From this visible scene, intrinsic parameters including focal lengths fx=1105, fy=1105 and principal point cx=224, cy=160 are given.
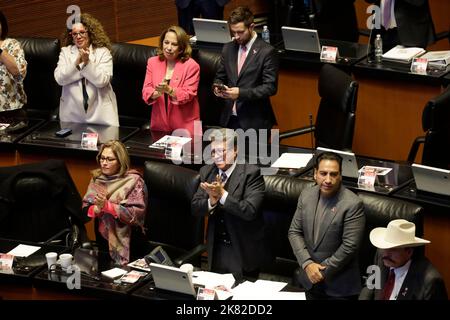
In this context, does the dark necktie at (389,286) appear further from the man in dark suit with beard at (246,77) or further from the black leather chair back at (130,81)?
the black leather chair back at (130,81)

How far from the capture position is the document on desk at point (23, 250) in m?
7.17

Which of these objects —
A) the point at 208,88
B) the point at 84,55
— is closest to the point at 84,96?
the point at 84,55

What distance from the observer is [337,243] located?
649cm

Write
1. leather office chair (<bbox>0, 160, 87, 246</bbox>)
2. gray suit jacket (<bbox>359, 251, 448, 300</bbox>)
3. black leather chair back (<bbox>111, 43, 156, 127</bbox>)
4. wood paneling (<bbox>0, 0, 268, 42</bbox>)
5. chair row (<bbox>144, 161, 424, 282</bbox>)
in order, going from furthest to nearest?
wood paneling (<bbox>0, 0, 268, 42</bbox>)
black leather chair back (<bbox>111, 43, 156, 127</bbox>)
leather office chair (<bbox>0, 160, 87, 246</bbox>)
chair row (<bbox>144, 161, 424, 282</bbox>)
gray suit jacket (<bbox>359, 251, 448, 300</bbox>)

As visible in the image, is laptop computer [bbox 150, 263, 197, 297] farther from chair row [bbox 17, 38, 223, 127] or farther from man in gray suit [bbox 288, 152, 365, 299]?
chair row [bbox 17, 38, 223, 127]

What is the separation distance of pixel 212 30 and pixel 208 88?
0.86 m

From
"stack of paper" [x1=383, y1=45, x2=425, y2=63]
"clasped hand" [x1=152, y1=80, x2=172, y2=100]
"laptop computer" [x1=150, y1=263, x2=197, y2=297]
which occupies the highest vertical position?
"stack of paper" [x1=383, y1=45, x2=425, y2=63]

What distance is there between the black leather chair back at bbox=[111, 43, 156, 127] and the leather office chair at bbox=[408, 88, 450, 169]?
2391mm

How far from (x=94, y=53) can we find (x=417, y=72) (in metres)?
2.48

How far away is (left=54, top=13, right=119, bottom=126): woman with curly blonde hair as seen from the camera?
27.2 ft

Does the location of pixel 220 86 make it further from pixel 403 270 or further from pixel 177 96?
pixel 403 270

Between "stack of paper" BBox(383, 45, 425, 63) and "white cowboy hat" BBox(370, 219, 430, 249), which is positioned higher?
"stack of paper" BBox(383, 45, 425, 63)

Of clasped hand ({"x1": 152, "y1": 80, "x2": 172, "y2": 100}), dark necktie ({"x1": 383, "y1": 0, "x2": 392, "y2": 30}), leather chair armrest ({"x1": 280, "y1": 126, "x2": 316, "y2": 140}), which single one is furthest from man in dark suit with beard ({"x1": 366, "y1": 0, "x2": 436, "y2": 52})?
clasped hand ({"x1": 152, "y1": 80, "x2": 172, "y2": 100})
